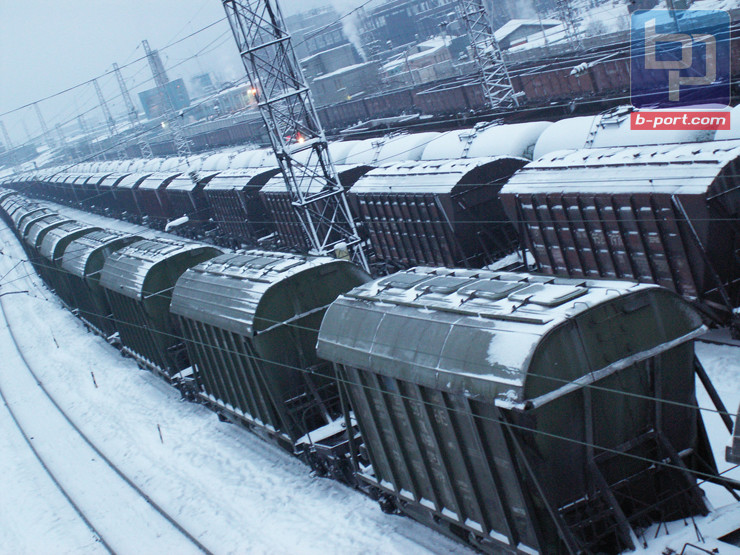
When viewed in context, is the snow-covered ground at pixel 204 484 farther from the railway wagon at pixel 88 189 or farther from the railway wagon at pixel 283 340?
the railway wagon at pixel 88 189

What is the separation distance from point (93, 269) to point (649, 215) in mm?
19615

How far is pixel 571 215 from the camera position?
17500mm

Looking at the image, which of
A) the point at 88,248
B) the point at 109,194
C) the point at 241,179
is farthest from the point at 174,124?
the point at 88,248

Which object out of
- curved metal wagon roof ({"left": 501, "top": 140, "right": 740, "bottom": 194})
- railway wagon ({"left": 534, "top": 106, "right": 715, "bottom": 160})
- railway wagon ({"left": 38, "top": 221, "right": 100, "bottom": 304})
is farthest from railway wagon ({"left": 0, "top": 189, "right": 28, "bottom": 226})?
curved metal wagon roof ({"left": 501, "top": 140, "right": 740, "bottom": 194})

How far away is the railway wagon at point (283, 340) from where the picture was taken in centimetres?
1384

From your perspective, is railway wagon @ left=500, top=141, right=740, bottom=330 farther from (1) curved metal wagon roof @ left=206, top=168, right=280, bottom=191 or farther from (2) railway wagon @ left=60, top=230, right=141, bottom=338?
(1) curved metal wagon roof @ left=206, top=168, right=280, bottom=191

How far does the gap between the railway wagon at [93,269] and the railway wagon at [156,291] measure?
3.88 metres

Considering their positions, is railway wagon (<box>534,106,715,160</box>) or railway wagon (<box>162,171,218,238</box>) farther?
railway wagon (<box>162,171,218,238</box>)

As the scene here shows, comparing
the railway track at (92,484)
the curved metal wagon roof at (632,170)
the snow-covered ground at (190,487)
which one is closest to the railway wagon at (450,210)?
the curved metal wagon roof at (632,170)

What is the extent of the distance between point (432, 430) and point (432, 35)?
12389 centimetres

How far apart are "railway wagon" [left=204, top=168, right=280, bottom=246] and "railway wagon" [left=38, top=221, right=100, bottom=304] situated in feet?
22.6

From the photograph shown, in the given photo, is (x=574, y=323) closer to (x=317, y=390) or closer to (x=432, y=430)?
(x=432, y=430)

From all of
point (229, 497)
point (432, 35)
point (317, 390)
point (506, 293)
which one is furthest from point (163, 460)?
point (432, 35)

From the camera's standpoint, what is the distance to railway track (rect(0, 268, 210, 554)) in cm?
1482
